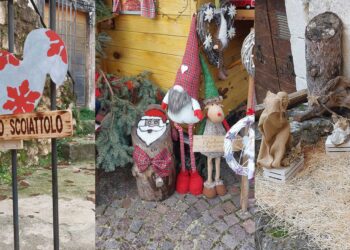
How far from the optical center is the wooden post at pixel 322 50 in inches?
90.4

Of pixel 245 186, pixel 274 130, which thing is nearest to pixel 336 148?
pixel 274 130

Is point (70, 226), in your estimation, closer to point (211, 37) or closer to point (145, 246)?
point (145, 246)

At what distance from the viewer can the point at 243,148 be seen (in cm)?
176

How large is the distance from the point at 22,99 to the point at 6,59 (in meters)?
0.11

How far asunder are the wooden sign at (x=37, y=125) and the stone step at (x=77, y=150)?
102 centimetres

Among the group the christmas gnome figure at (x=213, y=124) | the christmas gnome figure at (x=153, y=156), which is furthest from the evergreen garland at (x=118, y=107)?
the christmas gnome figure at (x=213, y=124)

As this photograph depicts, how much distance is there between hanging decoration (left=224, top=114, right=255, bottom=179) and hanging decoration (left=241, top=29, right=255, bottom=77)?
5.4 inches

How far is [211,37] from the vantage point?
169 cm

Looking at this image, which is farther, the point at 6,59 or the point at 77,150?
the point at 77,150

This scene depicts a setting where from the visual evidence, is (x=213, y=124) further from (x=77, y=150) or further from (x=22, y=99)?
(x=77, y=150)

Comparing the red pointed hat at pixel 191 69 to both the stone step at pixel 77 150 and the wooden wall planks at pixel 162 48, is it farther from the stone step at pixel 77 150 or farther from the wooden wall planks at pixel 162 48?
the stone step at pixel 77 150

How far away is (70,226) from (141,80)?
1.30 metres

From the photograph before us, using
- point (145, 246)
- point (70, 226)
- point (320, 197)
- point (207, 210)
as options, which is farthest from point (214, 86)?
point (70, 226)

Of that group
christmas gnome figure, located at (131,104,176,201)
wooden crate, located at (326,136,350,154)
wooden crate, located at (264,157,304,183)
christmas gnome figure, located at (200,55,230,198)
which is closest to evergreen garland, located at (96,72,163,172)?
christmas gnome figure, located at (131,104,176,201)
